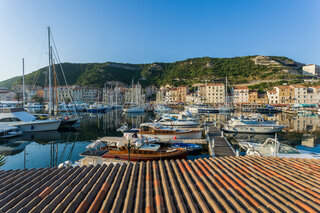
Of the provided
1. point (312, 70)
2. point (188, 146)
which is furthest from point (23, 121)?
point (312, 70)

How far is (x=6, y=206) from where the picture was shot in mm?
3068

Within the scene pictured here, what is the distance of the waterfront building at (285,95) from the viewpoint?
71688 millimetres

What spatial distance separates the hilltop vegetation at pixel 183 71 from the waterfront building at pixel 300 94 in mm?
28765

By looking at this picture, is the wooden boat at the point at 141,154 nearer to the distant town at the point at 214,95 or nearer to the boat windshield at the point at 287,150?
the boat windshield at the point at 287,150

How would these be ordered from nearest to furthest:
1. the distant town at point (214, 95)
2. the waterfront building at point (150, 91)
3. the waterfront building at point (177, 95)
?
the distant town at point (214, 95) < the waterfront building at point (177, 95) < the waterfront building at point (150, 91)

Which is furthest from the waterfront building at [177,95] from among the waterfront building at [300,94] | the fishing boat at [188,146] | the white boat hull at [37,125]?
the fishing boat at [188,146]

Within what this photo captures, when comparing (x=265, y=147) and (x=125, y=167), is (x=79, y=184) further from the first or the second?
(x=265, y=147)

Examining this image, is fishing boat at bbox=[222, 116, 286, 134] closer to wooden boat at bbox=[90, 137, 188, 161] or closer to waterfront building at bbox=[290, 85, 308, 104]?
wooden boat at bbox=[90, 137, 188, 161]

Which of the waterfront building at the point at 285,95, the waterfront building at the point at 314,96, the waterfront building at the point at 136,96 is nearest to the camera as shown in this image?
the waterfront building at the point at 136,96

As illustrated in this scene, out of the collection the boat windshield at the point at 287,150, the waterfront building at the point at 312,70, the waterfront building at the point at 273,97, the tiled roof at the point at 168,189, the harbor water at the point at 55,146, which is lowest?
the harbor water at the point at 55,146

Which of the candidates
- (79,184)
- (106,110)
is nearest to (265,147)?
(79,184)

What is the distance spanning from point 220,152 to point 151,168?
431 inches

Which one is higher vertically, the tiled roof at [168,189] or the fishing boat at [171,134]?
the tiled roof at [168,189]

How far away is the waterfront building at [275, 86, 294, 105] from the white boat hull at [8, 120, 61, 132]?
82.2 metres
